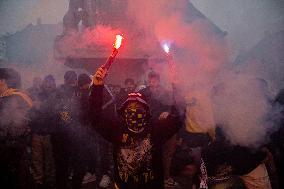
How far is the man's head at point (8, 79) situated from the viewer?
4.70 metres

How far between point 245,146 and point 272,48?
1384 cm

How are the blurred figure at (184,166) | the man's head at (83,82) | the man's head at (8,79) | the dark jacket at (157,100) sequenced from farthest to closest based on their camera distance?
the dark jacket at (157,100)
the man's head at (83,82)
the blurred figure at (184,166)
the man's head at (8,79)

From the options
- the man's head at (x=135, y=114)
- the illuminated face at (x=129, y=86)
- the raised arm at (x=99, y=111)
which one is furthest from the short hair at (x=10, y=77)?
the illuminated face at (x=129, y=86)

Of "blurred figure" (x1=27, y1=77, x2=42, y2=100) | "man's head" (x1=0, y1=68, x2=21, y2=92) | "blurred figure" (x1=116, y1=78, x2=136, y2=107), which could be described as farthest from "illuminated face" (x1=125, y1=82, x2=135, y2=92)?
"man's head" (x1=0, y1=68, x2=21, y2=92)

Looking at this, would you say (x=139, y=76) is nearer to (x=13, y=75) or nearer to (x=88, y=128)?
(x=88, y=128)

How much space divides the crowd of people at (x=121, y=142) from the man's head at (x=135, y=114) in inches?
0.5

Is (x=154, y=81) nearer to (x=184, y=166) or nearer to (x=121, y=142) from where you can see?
(x=184, y=166)

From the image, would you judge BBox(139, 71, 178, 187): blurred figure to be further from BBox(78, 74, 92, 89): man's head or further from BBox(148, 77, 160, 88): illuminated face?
BBox(78, 74, 92, 89): man's head

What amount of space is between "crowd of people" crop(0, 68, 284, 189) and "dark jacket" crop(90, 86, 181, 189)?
1 cm

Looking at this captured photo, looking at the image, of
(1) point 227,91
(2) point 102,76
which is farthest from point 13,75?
(1) point 227,91

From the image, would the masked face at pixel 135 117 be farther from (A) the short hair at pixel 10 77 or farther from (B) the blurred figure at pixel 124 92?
(B) the blurred figure at pixel 124 92

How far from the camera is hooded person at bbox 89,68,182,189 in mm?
3891

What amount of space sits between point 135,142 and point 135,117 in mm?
289

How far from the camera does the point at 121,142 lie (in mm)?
3938
